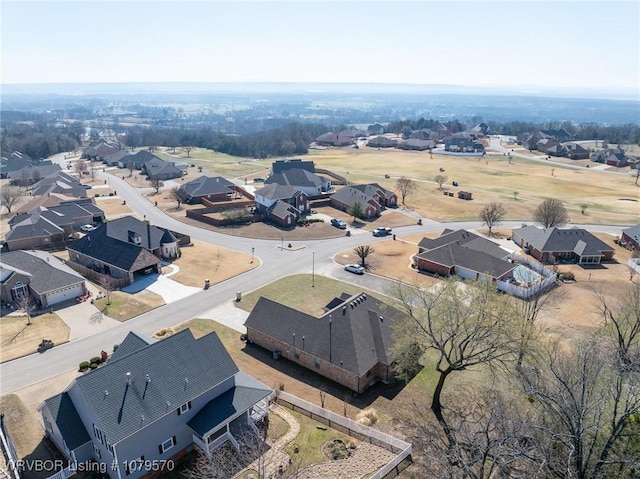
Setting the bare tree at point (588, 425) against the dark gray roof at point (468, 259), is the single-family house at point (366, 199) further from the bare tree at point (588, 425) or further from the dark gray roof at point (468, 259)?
the bare tree at point (588, 425)

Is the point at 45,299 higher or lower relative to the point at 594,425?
lower

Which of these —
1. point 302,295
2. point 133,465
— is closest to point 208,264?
point 302,295

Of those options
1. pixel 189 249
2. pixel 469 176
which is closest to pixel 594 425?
pixel 189 249

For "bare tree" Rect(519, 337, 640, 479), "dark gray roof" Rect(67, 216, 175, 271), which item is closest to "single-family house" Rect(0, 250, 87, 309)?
"dark gray roof" Rect(67, 216, 175, 271)

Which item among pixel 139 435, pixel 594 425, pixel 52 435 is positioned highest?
pixel 594 425

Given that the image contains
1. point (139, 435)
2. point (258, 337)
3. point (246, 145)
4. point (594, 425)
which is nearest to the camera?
point (594, 425)

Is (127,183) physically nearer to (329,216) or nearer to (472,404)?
(329,216)

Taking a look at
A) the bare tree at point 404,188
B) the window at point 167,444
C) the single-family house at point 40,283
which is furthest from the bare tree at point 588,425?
the bare tree at point 404,188
